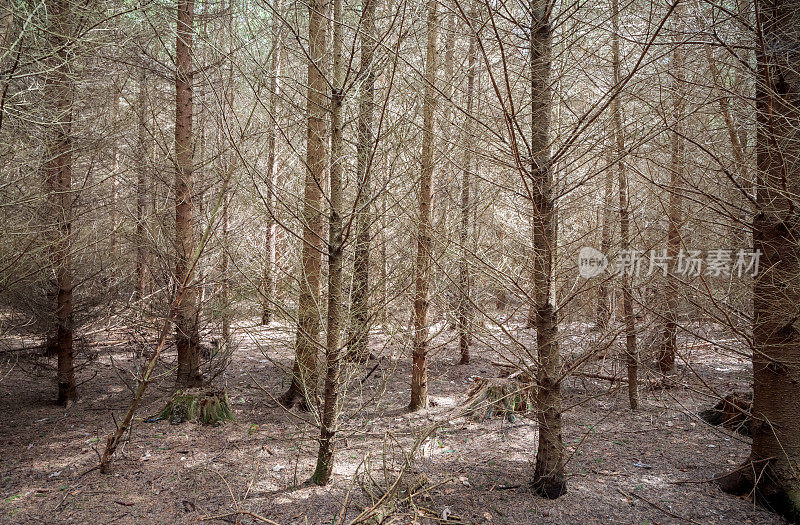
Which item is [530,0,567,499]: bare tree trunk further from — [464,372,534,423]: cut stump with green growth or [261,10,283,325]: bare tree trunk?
[464,372,534,423]: cut stump with green growth

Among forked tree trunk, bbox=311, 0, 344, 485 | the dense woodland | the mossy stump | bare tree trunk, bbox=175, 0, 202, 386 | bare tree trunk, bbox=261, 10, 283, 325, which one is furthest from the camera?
bare tree trunk, bbox=175, 0, 202, 386

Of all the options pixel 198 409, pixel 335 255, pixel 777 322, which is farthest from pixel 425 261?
pixel 777 322

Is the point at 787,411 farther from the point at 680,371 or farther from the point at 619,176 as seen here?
the point at 680,371

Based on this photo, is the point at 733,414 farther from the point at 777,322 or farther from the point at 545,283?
the point at 545,283

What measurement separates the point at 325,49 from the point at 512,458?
4.56 metres

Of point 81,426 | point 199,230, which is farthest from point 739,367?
point 81,426

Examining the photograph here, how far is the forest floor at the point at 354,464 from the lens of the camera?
3.85m

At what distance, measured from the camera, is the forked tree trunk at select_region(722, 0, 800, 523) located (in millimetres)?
3732

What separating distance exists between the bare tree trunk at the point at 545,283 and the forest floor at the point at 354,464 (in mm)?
224

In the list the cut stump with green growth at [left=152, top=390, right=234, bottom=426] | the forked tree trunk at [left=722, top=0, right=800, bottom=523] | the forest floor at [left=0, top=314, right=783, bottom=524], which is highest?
the forked tree trunk at [left=722, top=0, right=800, bottom=523]

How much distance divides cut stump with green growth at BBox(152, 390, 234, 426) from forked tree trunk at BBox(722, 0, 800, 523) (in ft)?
19.1

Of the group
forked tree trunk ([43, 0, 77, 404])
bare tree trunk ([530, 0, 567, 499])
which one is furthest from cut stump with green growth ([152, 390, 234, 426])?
bare tree trunk ([530, 0, 567, 499])

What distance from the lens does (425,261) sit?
643 cm

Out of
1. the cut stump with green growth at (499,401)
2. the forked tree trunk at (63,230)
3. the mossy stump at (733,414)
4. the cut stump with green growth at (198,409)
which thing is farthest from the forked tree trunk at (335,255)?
the mossy stump at (733,414)
